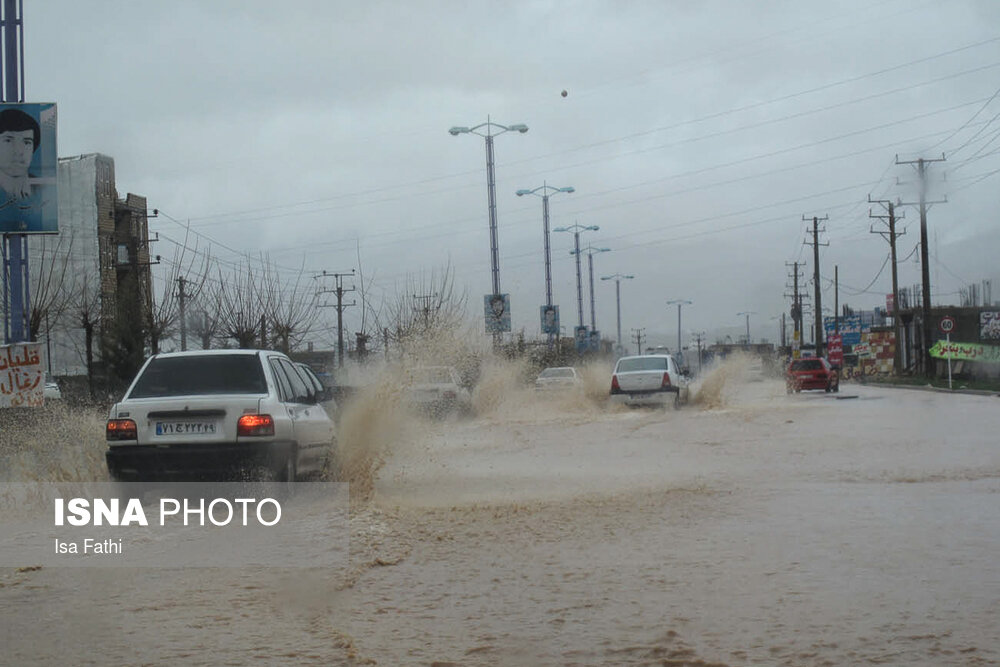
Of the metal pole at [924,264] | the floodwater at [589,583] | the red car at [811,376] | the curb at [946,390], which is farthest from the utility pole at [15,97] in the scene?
the metal pole at [924,264]

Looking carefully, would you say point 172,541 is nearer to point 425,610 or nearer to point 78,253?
point 425,610

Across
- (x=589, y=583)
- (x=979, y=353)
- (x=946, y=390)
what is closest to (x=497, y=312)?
(x=946, y=390)

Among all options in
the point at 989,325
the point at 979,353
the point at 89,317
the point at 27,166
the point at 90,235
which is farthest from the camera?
the point at 989,325

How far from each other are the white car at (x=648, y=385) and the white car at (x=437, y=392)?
15.1 feet

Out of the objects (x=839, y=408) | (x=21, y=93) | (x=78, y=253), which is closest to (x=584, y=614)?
(x=21, y=93)

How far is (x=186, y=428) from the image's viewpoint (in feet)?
32.0

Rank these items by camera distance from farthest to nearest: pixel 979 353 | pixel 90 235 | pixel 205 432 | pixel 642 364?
pixel 90 235 < pixel 979 353 < pixel 642 364 < pixel 205 432

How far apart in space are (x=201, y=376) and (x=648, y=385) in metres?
19.4

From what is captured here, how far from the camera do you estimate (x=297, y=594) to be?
6.71m

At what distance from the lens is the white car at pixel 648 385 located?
28.7 metres

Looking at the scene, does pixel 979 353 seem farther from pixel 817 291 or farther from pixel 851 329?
pixel 851 329

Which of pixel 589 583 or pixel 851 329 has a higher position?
pixel 851 329

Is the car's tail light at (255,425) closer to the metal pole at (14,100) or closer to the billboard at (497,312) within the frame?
the metal pole at (14,100)

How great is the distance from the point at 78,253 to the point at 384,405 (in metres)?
52.6
